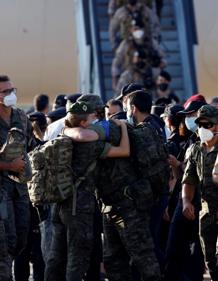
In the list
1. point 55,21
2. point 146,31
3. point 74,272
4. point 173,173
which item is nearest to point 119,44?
point 146,31

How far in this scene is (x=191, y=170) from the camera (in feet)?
29.5

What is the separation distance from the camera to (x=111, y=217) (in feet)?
29.2

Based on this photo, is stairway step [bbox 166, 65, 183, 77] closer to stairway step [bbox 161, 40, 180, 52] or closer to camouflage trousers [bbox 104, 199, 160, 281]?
stairway step [bbox 161, 40, 180, 52]

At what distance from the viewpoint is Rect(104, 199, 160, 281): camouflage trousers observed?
8695mm

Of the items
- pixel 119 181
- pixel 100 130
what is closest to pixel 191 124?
pixel 119 181

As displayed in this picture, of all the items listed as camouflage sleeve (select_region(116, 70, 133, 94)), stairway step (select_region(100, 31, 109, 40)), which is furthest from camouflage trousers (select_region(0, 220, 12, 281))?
stairway step (select_region(100, 31, 109, 40))

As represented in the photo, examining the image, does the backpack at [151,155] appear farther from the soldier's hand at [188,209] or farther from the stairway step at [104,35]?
the stairway step at [104,35]

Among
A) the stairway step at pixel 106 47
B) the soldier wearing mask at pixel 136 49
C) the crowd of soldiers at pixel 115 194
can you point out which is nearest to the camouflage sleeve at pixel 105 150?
the crowd of soldiers at pixel 115 194

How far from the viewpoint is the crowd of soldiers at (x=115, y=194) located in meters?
8.62

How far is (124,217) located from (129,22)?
1057cm

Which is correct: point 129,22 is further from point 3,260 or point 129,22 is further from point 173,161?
point 3,260

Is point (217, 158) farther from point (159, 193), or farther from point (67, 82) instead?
point (67, 82)

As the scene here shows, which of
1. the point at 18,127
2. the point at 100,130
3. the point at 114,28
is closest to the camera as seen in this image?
the point at 100,130

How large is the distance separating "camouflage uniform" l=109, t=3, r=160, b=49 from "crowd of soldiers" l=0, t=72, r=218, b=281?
9.64 meters
